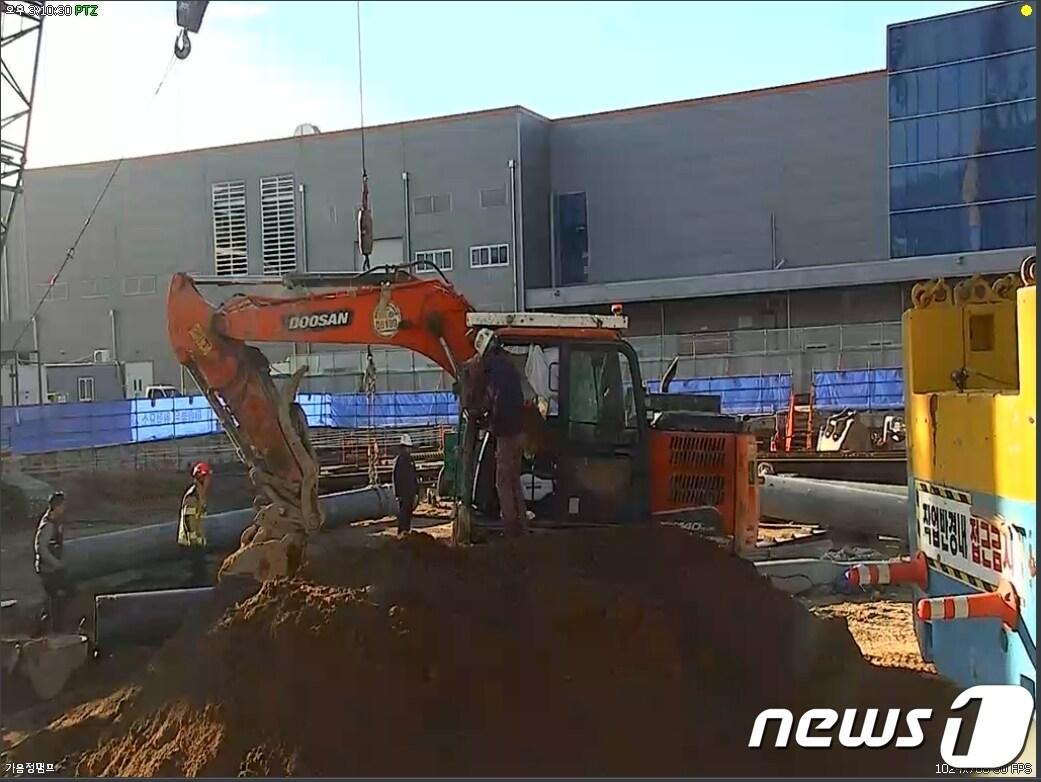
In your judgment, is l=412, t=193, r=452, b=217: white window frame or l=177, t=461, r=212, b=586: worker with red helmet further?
l=412, t=193, r=452, b=217: white window frame

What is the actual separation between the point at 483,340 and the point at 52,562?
4.61m

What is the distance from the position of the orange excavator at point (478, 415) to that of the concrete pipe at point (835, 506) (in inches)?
157

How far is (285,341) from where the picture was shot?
7.66 meters

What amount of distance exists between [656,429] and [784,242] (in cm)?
2252

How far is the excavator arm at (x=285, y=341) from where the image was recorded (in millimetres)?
7320

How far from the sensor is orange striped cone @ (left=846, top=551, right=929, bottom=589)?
506 centimetres

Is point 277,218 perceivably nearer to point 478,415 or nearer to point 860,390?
point 860,390

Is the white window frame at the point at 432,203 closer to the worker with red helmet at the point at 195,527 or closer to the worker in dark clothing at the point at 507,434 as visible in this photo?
the worker with red helmet at the point at 195,527

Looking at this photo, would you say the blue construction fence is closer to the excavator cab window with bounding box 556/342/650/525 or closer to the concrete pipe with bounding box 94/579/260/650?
the concrete pipe with bounding box 94/579/260/650

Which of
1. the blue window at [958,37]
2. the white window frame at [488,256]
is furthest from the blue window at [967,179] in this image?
the white window frame at [488,256]

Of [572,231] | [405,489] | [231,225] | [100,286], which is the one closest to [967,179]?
[572,231]

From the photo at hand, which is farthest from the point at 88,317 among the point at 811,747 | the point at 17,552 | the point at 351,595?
the point at 811,747

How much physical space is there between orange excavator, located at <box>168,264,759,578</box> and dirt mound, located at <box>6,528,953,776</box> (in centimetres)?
111

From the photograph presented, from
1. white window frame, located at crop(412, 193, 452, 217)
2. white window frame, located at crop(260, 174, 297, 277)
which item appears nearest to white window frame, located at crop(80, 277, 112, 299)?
white window frame, located at crop(260, 174, 297, 277)
